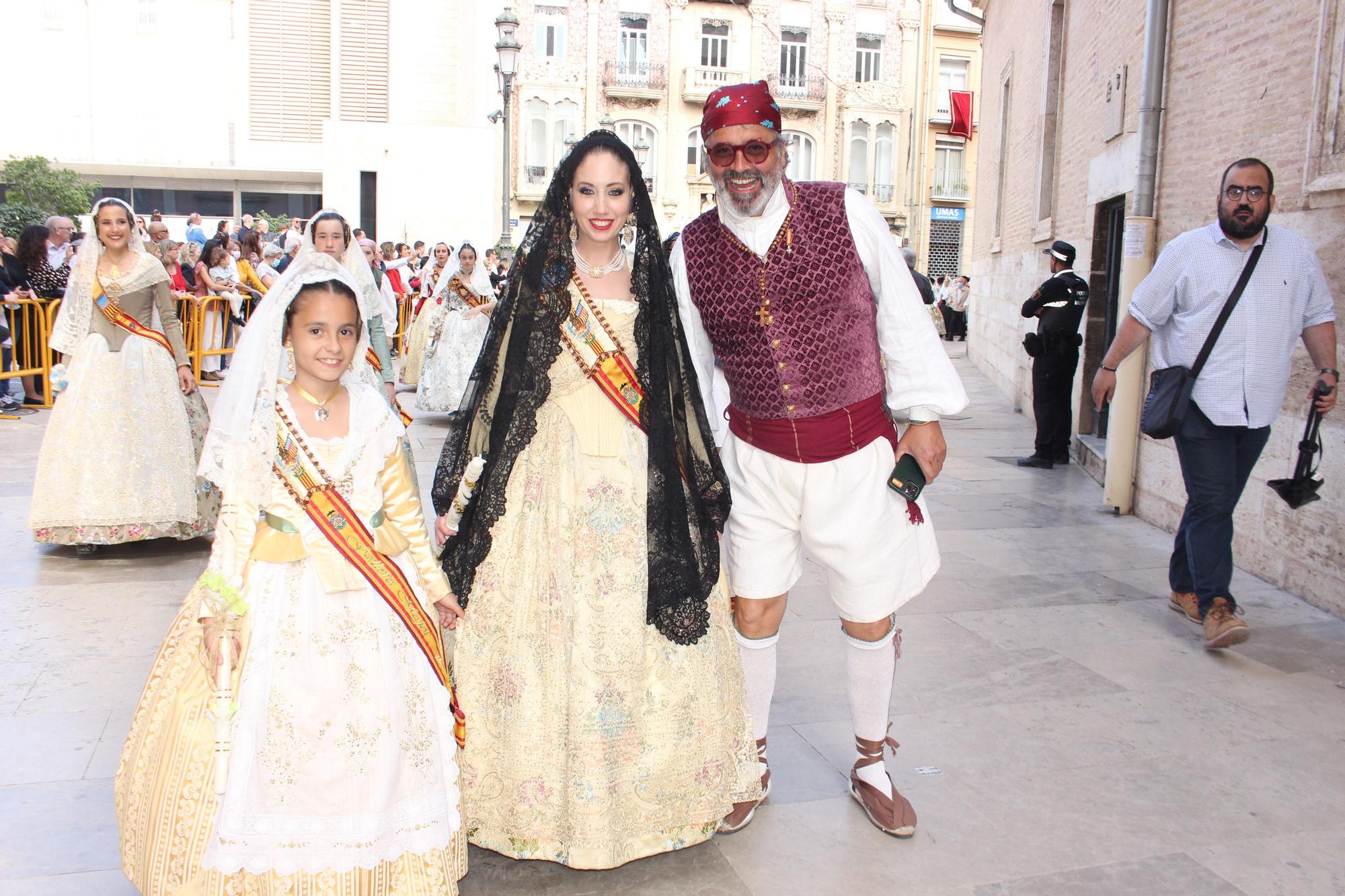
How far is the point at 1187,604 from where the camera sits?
5.01 metres

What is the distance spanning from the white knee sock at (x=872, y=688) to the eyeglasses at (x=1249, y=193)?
2678 mm

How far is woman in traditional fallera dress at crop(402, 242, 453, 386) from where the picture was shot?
11.6 meters

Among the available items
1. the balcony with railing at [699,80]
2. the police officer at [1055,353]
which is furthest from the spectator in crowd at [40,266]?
the balcony with railing at [699,80]

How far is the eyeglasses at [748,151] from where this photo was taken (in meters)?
2.95

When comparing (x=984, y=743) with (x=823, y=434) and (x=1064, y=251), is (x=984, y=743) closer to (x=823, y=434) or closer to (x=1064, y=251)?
(x=823, y=434)

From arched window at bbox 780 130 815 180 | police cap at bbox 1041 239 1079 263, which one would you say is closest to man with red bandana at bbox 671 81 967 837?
police cap at bbox 1041 239 1079 263

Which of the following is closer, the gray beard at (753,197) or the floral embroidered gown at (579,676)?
the floral embroidered gown at (579,676)

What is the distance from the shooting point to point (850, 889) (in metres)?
2.79

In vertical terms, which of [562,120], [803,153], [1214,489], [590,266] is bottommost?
[1214,489]

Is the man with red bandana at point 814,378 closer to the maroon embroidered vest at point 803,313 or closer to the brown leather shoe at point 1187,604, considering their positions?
the maroon embroidered vest at point 803,313

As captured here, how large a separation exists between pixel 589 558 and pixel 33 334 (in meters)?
10.6

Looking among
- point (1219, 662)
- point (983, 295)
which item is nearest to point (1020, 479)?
point (1219, 662)

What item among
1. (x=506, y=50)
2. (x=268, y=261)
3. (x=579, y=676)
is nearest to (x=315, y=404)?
(x=579, y=676)

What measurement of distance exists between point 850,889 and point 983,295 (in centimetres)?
1640
